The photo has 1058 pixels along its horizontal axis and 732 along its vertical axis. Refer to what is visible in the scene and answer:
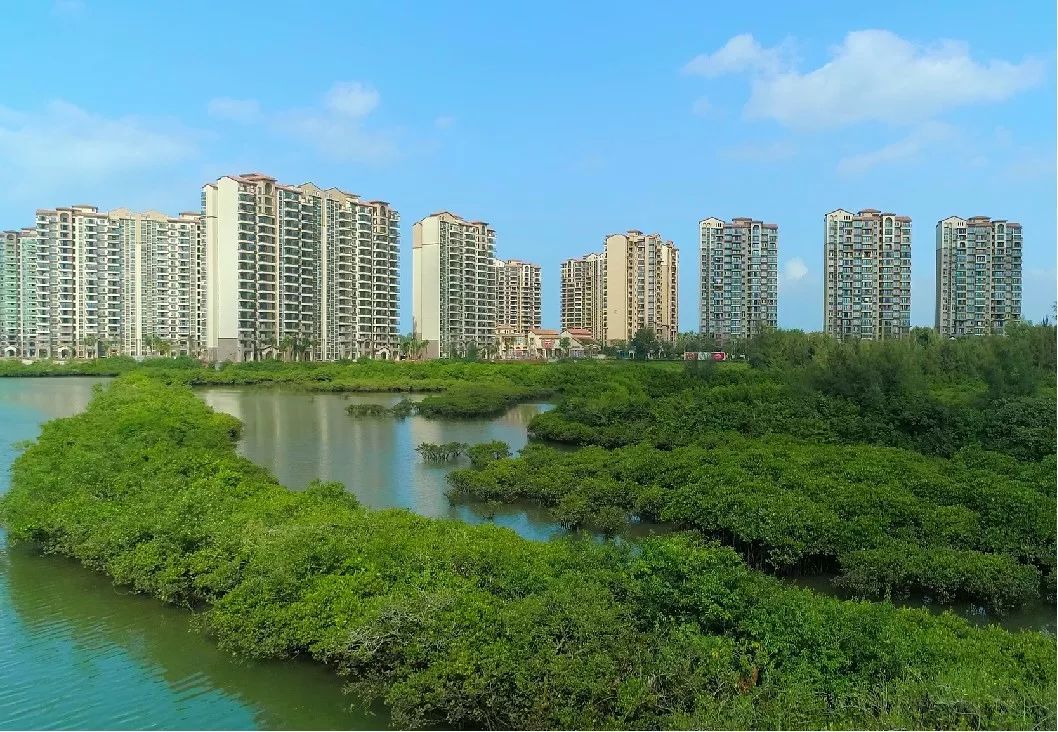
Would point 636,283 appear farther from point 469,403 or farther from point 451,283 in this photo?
point 469,403

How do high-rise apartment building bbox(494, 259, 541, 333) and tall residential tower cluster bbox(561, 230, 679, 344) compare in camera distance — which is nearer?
tall residential tower cluster bbox(561, 230, 679, 344)

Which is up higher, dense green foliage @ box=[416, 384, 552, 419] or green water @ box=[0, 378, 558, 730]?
dense green foliage @ box=[416, 384, 552, 419]

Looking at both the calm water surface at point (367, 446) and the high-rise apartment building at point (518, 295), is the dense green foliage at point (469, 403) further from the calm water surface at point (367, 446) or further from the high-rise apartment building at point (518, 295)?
the high-rise apartment building at point (518, 295)

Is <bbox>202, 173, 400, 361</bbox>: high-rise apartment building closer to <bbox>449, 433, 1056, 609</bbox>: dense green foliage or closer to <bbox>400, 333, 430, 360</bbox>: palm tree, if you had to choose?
<bbox>400, 333, 430, 360</bbox>: palm tree

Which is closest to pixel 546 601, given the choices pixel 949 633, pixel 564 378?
pixel 949 633

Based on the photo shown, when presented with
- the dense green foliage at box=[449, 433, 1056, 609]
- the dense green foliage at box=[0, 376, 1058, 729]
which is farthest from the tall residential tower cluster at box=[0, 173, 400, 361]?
the dense green foliage at box=[0, 376, 1058, 729]

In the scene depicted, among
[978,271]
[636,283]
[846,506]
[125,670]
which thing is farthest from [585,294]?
[125,670]

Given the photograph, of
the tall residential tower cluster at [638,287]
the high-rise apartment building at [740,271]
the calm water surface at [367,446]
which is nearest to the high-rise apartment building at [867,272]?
the high-rise apartment building at [740,271]
